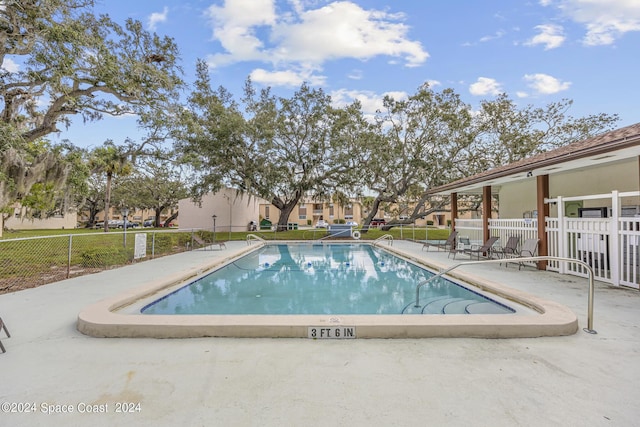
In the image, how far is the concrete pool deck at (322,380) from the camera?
7.00 ft

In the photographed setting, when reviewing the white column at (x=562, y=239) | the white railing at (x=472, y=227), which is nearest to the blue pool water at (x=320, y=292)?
the white column at (x=562, y=239)

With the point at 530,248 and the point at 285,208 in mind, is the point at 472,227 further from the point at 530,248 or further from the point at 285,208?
the point at 285,208

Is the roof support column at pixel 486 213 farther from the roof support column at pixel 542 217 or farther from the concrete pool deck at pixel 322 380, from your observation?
the concrete pool deck at pixel 322 380

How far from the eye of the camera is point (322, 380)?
8.52 ft

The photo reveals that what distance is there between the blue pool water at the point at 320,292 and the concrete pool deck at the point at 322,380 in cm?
180

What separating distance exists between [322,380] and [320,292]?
439cm

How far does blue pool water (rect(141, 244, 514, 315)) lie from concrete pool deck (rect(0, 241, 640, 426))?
1.80 meters

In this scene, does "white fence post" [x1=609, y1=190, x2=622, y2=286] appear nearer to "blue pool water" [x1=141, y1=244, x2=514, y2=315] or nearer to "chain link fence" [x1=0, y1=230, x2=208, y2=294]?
"blue pool water" [x1=141, y1=244, x2=514, y2=315]

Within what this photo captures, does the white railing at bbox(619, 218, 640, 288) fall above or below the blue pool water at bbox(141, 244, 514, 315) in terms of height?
above

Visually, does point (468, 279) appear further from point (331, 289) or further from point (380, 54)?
point (380, 54)

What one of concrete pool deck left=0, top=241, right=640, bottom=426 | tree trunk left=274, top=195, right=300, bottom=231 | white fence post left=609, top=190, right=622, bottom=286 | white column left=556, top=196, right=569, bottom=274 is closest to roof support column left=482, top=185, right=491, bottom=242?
white column left=556, top=196, right=569, bottom=274

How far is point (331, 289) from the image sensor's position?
728 cm

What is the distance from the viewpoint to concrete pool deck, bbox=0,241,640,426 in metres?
2.13

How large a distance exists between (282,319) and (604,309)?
4471 mm
